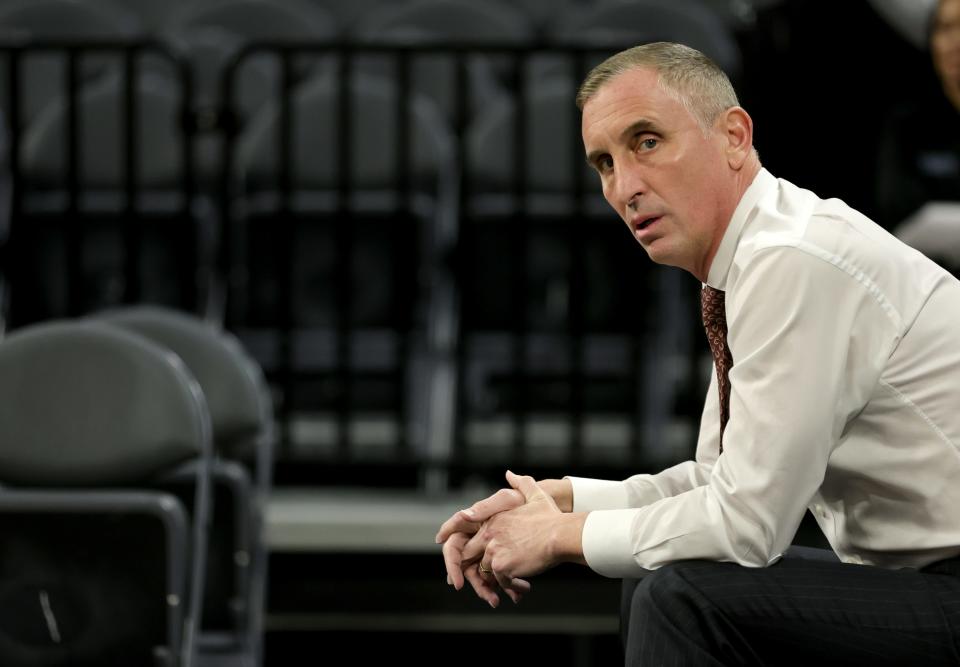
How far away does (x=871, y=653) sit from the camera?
68.0 inches

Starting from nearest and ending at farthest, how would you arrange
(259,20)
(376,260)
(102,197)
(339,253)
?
(339,253) → (376,260) → (102,197) → (259,20)

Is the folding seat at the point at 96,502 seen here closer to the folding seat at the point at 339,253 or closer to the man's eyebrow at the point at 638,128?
the man's eyebrow at the point at 638,128

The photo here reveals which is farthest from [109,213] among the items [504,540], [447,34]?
[504,540]

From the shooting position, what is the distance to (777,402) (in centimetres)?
168

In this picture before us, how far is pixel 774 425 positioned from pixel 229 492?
1.83m

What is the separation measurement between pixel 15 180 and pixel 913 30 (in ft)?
8.28

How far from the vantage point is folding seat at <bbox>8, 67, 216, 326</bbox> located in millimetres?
4203

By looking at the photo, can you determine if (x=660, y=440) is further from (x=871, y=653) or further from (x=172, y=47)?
(x=871, y=653)

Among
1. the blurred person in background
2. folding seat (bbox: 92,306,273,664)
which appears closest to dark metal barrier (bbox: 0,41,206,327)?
folding seat (bbox: 92,306,273,664)

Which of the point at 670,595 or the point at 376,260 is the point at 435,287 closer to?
the point at 376,260

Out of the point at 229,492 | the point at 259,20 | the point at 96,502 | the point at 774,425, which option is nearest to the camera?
the point at 774,425

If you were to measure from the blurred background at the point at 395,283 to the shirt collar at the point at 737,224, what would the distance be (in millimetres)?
1870

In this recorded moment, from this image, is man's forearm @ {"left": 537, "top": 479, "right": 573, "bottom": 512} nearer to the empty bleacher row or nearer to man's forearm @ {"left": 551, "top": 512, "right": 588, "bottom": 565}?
man's forearm @ {"left": 551, "top": 512, "right": 588, "bottom": 565}

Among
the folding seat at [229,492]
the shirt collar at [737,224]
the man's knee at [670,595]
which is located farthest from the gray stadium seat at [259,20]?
the man's knee at [670,595]
